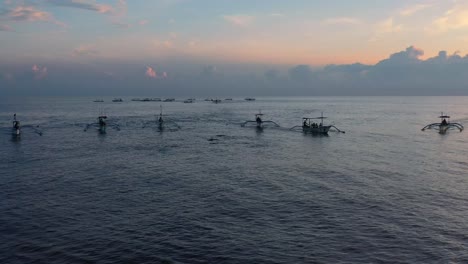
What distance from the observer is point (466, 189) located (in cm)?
4900

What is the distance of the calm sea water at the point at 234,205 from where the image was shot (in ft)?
101

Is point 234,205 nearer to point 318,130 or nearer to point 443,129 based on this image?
point 318,130

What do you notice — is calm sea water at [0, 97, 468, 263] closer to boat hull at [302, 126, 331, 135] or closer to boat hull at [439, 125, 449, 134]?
boat hull at [302, 126, 331, 135]

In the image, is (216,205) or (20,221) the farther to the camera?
(216,205)

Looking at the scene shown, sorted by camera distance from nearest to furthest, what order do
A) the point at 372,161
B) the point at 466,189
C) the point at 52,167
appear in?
the point at 466,189 < the point at 52,167 < the point at 372,161

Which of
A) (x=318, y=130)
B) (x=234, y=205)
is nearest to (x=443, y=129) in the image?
(x=318, y=130)

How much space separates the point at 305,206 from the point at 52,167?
44.4 metres

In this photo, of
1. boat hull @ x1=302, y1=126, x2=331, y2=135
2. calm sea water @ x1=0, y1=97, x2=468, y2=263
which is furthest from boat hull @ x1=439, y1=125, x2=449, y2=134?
calm sea water @ x1=0, y1=97, x2=468, y2=263

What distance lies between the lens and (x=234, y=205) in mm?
42500

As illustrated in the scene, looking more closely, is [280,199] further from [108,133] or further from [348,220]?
[108,133]

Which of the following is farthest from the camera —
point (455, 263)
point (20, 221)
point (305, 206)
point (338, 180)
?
point (338, 180)

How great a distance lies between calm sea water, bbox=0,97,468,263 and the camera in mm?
30766

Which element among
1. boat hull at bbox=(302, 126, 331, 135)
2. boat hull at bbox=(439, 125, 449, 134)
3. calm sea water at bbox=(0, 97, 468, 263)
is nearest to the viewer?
calm sea water at bbox=(0, 97, 468, 263)

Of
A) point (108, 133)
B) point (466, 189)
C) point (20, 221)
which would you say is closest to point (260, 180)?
point (466, 189)
